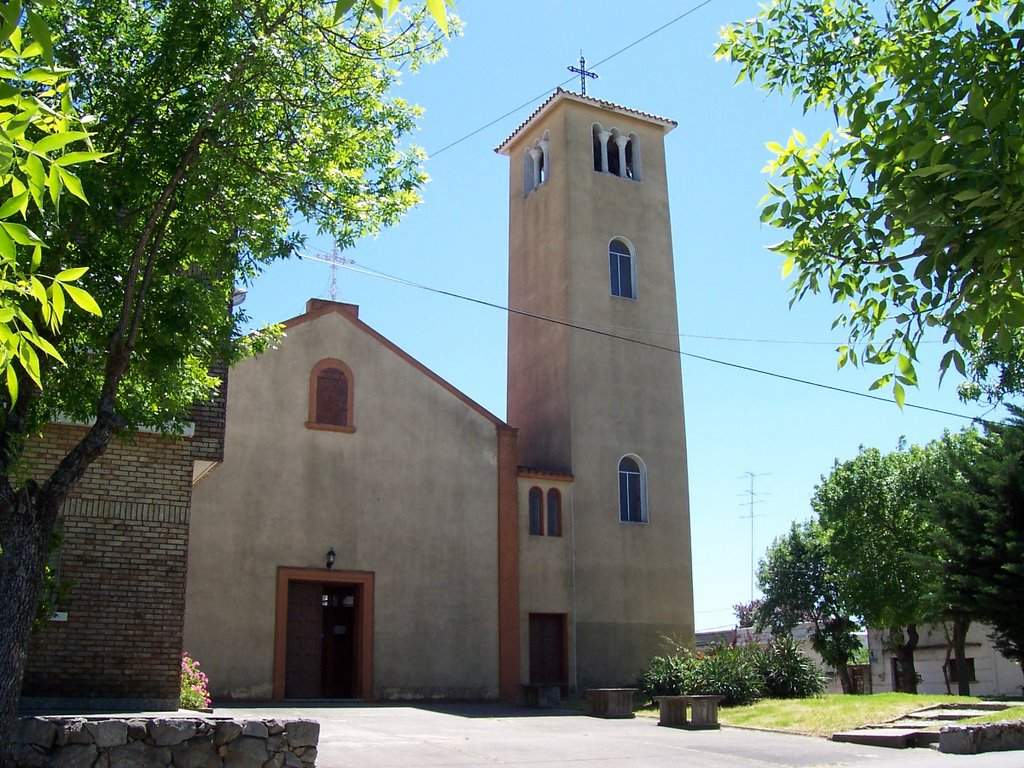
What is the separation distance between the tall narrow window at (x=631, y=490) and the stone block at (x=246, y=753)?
17728mm

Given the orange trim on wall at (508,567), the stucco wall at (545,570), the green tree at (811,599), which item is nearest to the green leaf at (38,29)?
the orange trim on wall at (508,567)

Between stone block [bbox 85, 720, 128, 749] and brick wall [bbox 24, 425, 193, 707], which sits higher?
brick wall [bbox 24, 425, 193, 707]

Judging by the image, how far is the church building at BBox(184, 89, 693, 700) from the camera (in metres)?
22.0

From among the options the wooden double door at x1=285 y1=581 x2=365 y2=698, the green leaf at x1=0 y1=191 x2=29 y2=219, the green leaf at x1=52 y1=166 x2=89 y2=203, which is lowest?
the wooden double door at x1=285 y1=581 x2=365 y2=698

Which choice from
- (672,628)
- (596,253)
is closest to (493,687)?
(672,628)

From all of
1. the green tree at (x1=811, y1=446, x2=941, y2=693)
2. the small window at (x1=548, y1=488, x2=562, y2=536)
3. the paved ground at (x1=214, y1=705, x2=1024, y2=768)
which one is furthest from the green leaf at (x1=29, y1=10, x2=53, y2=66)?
the green tree at (x1=811, y1=446, x2=941, y2=693)

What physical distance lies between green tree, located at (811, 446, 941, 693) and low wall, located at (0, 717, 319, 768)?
94.9ft

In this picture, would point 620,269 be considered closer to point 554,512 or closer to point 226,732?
point 554,512

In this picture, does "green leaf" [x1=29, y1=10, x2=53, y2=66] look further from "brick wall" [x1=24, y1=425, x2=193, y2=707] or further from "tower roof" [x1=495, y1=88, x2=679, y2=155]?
"tower roof" [x1=495, y1=88, x2=679, y2=155]

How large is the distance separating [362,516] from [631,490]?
24.3 ft

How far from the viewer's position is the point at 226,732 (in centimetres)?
927

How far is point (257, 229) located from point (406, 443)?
15129 mm

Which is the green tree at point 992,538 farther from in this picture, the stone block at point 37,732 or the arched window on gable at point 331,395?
the stone block at point 37,732

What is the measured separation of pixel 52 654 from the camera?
39.3 ft
